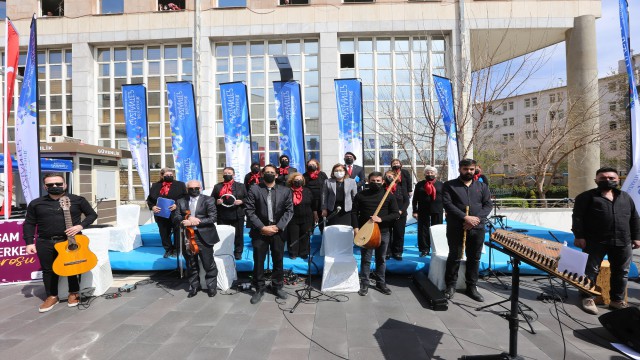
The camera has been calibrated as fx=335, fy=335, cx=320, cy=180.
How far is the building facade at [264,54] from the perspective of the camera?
48.4 feet

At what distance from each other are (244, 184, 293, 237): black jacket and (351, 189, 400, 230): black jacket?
1056 mm

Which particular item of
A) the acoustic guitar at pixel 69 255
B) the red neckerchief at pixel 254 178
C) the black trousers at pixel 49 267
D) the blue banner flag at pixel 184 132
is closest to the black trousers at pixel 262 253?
the red neckerchief at pixel 254 178

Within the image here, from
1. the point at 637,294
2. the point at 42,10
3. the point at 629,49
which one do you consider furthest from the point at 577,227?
the point at 42,10

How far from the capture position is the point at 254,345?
352 cm

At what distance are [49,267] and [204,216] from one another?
2.14m

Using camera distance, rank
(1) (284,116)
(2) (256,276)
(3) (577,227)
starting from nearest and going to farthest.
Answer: (3) (577,227)
(2) (256,276)
(1) (284,116)

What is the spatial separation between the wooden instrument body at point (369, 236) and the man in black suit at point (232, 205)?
256 centimetres

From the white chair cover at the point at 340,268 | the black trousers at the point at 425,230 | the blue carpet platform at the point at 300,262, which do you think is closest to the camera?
the white chair cover at the point at 340,268

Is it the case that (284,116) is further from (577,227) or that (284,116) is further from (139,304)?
(577,227)

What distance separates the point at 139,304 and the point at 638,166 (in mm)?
7989

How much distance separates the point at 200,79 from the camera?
14.9 m

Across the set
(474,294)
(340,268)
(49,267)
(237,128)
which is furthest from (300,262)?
(237,128)

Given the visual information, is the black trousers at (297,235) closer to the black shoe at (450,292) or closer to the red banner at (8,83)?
the black shoe at (450,292)

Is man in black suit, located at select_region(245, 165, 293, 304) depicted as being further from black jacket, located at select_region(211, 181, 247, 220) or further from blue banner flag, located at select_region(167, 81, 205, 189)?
blue banner flag, located at select_region(167, 81, 205, 189)
